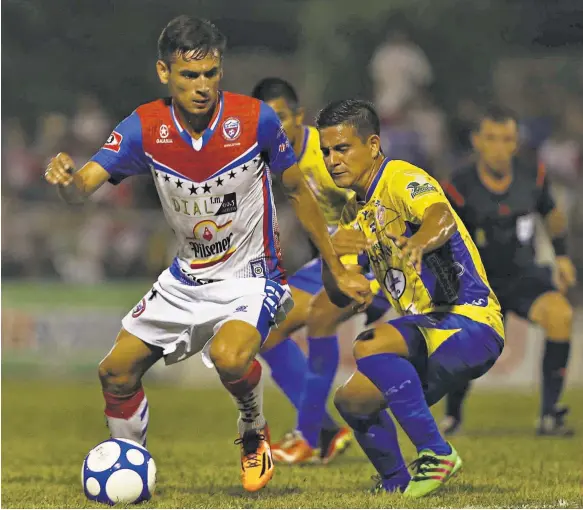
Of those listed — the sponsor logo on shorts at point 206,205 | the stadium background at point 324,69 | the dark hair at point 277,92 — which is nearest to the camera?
the sponsor logo on shorts at point 206,205

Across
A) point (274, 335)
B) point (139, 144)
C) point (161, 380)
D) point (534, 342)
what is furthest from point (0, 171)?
point (139, 144)

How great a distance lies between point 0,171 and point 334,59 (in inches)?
191

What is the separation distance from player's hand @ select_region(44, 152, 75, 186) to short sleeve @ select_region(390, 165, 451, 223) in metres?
1.57

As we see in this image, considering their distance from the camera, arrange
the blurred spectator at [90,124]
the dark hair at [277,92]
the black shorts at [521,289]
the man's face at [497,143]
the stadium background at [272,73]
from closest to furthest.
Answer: the dark hair at [277,92] → the man's face at [497,143] → the black shorts at [521,289] → the stadium background at [272,73] → the blurred spectator at [90,124]

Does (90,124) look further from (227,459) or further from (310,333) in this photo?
(227,459)

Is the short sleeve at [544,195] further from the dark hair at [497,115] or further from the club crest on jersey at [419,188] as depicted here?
the club crest on jersey at [419,188]

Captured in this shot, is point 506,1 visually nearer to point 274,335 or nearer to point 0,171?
point 0,171

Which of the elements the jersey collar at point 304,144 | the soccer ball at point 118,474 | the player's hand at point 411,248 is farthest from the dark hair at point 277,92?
the soccer ball at point 118,474

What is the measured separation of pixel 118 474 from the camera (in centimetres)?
617

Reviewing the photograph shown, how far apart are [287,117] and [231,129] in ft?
6.65

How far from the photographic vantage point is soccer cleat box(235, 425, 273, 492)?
21.0ft

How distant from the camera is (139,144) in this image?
637 centimetres

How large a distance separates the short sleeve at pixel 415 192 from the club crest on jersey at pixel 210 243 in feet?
2.92

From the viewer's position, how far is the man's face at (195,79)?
6223mm
